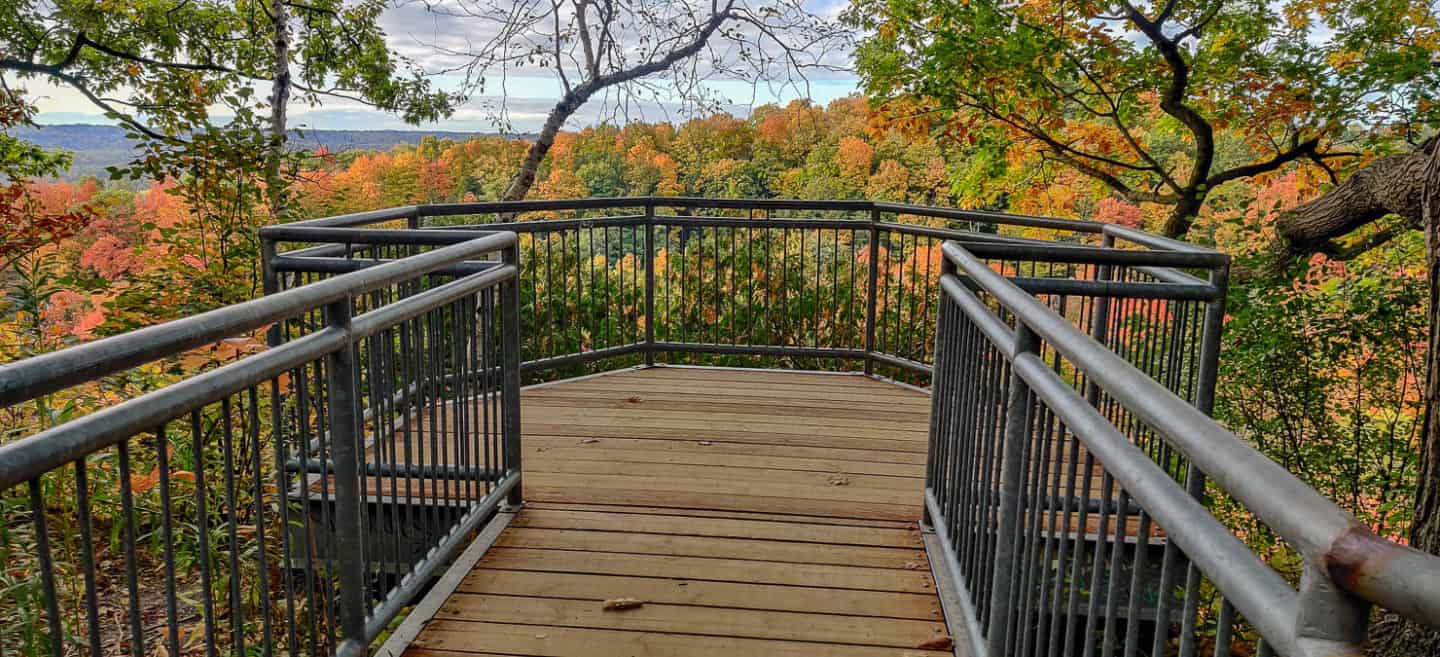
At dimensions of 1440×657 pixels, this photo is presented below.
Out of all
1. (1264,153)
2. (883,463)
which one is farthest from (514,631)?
(1264,153)

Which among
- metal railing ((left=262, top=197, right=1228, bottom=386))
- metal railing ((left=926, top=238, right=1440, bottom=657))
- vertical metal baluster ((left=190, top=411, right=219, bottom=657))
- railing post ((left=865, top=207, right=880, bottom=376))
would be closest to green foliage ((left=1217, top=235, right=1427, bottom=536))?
metal railing ((left=262, top=197, right=1228, bottom=386))

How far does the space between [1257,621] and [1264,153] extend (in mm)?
11107

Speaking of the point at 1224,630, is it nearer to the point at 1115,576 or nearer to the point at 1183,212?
the point at 1115,576

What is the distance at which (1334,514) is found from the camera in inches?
30.4

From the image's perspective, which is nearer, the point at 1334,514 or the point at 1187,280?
the point at 1334,514

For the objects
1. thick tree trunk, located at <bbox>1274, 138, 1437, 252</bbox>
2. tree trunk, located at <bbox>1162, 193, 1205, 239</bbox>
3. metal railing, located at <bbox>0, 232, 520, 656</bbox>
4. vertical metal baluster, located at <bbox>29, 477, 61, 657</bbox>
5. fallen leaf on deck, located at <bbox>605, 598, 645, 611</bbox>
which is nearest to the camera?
vertical metal baluster, located at <bbox>29, 477, 61, 657</bbox>

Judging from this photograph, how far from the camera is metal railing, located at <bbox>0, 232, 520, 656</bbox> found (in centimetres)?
131

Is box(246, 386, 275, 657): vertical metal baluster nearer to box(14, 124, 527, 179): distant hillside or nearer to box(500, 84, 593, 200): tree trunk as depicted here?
box(14, 124, 527, 179): distant hillside

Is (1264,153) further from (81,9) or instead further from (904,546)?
(81,9)

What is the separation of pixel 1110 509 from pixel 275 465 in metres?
1.94

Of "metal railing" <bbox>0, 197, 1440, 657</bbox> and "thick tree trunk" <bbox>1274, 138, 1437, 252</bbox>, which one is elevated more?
"thick tree trunk" <bbox>1274, 138, 1437, 252</bbox>

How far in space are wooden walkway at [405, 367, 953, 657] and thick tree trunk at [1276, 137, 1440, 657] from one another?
5.40ft

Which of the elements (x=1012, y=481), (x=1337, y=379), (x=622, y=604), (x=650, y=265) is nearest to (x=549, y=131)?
(x=650, y=265)

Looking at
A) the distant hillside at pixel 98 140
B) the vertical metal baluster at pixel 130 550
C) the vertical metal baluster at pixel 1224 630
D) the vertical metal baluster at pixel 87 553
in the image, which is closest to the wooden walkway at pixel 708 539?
the vertical metal baluster at pixel 130 550
